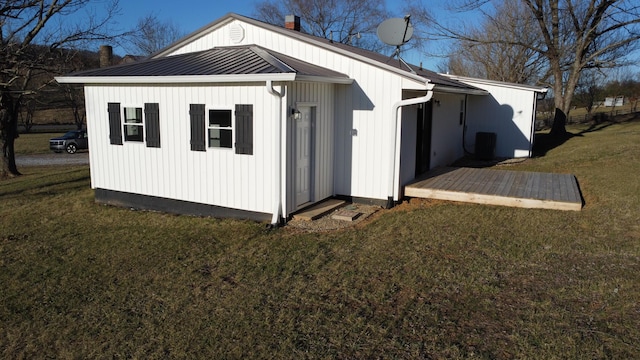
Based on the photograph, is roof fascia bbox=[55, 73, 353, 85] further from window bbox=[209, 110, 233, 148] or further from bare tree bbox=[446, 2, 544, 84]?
bare tree bbox=[446, 2, 544, 84]

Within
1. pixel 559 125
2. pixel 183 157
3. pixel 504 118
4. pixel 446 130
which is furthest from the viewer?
pixel 559 125

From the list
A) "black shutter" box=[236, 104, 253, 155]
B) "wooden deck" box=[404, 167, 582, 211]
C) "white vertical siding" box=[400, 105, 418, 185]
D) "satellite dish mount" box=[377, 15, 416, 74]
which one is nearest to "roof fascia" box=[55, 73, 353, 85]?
"black shutter" box=[236, 104, 253, 155]

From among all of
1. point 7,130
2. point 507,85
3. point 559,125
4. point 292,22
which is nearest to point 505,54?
point 559,125

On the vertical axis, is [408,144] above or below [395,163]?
above

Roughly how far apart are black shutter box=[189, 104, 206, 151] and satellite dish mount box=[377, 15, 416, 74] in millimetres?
3922

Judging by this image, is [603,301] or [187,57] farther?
[187,57]

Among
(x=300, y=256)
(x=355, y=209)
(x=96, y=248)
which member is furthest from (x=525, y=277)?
(x=96, y=248)

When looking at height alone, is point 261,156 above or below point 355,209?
above

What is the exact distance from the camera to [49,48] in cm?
1341

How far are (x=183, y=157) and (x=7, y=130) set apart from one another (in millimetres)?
9596

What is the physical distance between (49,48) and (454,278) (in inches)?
532

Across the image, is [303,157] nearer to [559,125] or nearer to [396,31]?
[396,31]

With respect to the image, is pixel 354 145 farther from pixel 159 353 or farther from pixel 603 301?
pixel 159 353

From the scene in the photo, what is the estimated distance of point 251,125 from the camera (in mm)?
7355
